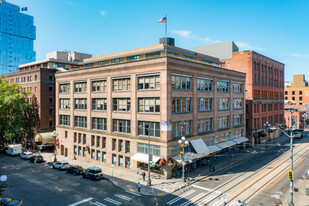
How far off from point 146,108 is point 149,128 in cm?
375

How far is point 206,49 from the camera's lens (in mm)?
70250

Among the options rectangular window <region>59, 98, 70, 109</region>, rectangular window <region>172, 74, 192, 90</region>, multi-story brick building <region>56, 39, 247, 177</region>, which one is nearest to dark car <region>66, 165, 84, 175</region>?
multi-story brick building <region>56, 39, 247, 177</region>

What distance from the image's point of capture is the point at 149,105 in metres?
34.9

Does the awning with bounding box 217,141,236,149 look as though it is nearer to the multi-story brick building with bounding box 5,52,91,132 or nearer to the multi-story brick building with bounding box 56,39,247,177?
the multi-story brick building with bounding box 56,39,247,177

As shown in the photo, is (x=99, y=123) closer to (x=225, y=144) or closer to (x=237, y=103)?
(x=225, y=144)

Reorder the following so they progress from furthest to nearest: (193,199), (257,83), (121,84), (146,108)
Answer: (257,83) < (121,84) < (146,108) < (193,199)

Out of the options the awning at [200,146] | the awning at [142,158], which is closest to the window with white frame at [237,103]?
the awning at [200,146]

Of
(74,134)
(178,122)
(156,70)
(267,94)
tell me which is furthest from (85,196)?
(267,94)

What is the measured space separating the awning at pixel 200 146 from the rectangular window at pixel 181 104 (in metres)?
5.46

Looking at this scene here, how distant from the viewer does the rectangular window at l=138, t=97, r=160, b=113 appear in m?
34.0

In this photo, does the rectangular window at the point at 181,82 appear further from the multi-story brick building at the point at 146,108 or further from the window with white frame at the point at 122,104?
the window with white frame at the point at 122,104

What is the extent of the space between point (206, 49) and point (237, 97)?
80.7 feet

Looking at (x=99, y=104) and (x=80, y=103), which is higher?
(x=80, y=103)

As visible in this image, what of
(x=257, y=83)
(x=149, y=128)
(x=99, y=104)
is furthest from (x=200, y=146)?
(x=257, y=83)
